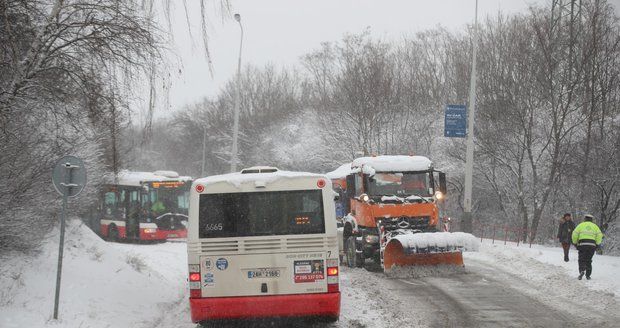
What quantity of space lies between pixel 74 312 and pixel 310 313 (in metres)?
3.66

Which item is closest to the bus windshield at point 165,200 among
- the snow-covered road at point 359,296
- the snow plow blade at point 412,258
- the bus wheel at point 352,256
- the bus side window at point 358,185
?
the snow-covered road at point 359,296

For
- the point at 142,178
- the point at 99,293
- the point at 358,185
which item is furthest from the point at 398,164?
the point at 142,178

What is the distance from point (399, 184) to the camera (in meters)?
18.4

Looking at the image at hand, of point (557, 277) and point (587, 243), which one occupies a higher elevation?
point (587, 243)

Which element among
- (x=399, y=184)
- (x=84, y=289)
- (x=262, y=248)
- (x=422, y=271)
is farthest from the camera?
(x=399, y=184)

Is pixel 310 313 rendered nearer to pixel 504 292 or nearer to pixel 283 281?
pixel 283 281

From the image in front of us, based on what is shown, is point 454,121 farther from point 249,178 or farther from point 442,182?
point 249,178

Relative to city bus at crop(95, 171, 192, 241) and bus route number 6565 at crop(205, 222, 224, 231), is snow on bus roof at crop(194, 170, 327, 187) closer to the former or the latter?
bus route number 6565 at crop(205, 222, 224, 231)

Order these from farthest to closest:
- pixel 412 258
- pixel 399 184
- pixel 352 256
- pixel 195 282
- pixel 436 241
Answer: pixel 352 256, pixel 399 184, pixel 412 258, pixel 436 241, pixel 195 282

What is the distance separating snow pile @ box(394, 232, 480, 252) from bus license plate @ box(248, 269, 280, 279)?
7.31 metres

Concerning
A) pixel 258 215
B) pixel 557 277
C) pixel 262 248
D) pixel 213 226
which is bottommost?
pixel 557 277

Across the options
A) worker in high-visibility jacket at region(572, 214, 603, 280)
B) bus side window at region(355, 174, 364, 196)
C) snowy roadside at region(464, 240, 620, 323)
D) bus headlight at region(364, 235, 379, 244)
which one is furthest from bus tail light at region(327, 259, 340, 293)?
bus side window at region(355, 174, 364, 196)

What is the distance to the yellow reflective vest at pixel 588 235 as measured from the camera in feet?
50.7

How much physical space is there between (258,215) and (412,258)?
8.61 m
